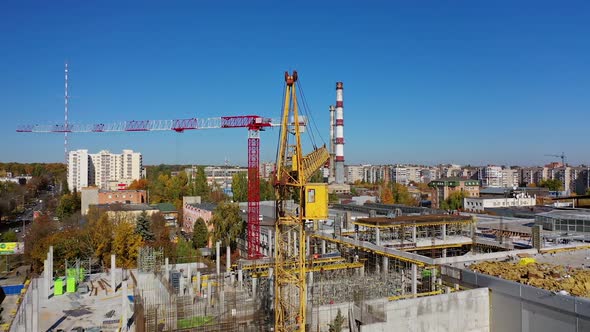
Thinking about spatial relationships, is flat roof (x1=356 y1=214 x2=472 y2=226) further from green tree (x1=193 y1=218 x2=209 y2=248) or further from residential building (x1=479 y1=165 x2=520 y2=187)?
residential building (x1=479 y1=165 x2=520 y2=187)

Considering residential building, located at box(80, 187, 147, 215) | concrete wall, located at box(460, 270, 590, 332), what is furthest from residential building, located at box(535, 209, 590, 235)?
residential building, located at box(80, 187, 147, 215)

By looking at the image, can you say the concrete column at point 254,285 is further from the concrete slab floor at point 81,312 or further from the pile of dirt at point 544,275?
the pile of dirt at point 544,275

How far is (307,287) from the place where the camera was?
44.6 ft

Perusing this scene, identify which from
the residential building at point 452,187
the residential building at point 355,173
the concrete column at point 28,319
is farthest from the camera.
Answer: the residential building at point 355,173

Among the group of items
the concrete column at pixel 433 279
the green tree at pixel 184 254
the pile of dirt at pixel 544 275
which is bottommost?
the green tree at pixel 184 254

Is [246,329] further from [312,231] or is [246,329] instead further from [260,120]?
[260,120]

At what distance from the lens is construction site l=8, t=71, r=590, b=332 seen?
434 inches

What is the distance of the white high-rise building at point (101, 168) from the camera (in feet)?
210

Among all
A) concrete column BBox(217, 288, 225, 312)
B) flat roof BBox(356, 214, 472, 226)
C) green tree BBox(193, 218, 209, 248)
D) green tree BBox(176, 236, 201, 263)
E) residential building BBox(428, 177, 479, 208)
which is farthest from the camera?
residential building BBox(428, 177, 479, 208)

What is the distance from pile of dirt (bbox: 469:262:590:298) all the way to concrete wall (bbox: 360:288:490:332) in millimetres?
820

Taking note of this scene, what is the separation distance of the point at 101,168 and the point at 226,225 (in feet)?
165

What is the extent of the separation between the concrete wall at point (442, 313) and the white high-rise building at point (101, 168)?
59.6 m

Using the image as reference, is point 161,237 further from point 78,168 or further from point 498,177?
point 498,177

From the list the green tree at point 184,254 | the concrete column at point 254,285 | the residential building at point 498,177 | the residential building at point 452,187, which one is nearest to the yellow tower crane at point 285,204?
the concrete column at point 254,285
